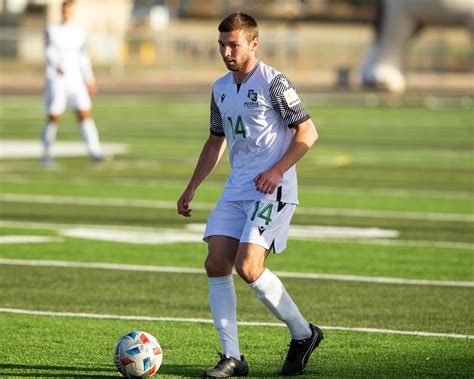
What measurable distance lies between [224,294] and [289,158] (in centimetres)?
82

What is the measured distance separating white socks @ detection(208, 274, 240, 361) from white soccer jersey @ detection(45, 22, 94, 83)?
1302cm

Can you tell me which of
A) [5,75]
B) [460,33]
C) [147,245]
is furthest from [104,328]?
[460,33]

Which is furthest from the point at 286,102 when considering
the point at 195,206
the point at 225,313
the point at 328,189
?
the point at 328,189

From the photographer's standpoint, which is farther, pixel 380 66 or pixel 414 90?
pixel 414 90

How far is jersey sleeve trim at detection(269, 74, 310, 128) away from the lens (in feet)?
25.0

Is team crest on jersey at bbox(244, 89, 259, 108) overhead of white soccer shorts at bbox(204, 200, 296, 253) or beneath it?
overhead

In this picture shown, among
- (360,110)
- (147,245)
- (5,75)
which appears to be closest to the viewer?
(147,245)

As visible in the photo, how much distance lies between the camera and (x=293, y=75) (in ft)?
197

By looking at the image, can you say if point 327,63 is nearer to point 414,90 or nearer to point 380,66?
point 414,90

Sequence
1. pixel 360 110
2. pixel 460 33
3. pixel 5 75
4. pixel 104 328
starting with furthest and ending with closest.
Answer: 1. pixel 460 33
2. pixel 5 75
3. pixel 360 110
4. pixel 104 328

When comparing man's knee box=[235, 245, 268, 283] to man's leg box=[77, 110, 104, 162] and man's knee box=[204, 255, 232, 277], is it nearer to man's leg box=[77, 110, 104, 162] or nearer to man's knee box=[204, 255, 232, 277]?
man's knee box=[204, 255, 232, 277]

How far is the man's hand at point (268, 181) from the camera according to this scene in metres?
7.46

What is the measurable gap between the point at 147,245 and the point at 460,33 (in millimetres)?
65043

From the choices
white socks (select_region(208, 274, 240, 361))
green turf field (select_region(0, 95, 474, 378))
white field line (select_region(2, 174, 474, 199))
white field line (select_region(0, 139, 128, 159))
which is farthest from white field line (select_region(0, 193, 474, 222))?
white socks (select_region(208, 274, 240, 361))
